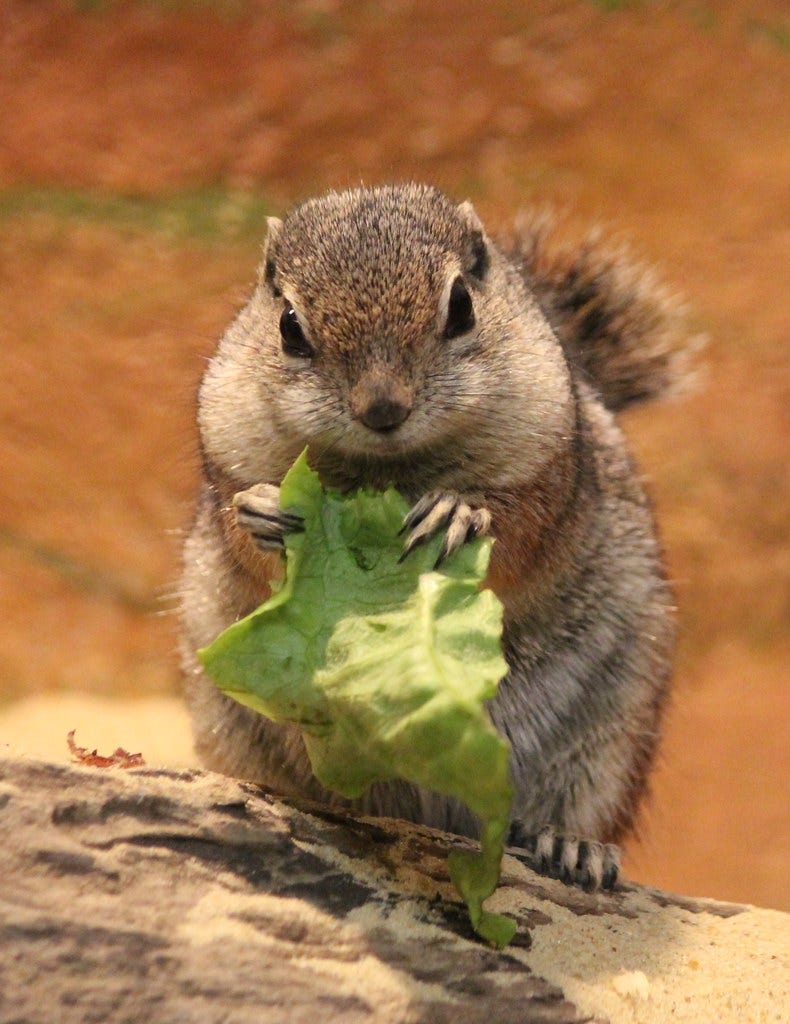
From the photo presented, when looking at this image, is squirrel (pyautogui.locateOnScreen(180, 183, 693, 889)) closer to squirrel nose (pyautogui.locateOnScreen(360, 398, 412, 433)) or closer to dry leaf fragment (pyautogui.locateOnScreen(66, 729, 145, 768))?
squirrel nose (pyautogui.locateOnScreen(360, 398, 412, 433))

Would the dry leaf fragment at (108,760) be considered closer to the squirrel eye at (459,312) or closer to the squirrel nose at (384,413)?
the squirrel nose at (384,413)

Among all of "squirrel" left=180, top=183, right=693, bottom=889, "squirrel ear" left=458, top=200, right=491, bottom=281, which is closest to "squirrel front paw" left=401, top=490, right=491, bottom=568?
"squirrel" left=180, top=183, right=693, bottom=889

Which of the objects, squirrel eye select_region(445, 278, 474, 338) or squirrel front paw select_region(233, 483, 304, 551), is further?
squirrel eye select_region(445, 278, 474, 338)

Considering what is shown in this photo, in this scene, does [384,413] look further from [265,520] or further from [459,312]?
[459,312]

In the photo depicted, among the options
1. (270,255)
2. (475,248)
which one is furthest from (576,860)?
(270,255)

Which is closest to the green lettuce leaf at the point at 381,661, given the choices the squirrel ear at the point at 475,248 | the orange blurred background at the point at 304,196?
the squirrel ear at the point at 475,248

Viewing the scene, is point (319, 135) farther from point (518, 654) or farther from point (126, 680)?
point (518, 654)

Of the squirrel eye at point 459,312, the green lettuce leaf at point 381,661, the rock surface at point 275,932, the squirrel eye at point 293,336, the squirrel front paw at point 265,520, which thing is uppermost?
the squirrel eye at point 459,312

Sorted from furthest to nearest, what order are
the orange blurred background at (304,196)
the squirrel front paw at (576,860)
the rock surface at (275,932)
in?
the orange blurred background at (304,196) < the squirrel front paw at (576,860) < the rock surface at (275,932)
